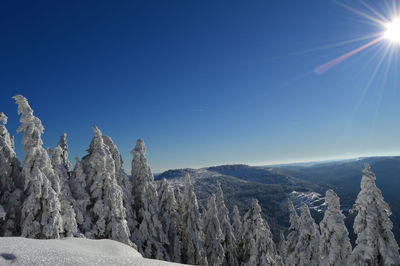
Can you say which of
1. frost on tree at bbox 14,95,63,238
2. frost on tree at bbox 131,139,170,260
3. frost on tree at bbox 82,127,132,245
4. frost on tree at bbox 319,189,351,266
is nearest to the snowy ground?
frost on tree at bbox 14,95,63,238

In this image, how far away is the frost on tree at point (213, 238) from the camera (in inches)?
1129

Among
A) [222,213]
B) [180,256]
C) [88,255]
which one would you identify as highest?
[88,255]

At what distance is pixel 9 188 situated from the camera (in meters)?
16.2

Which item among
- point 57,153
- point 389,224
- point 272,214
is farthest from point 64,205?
point 272,214

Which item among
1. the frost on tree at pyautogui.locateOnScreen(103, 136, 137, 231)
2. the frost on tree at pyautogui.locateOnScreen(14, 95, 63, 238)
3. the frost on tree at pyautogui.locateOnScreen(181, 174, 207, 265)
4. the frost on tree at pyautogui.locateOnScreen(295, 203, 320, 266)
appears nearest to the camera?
the frost on tree at pyautogui.locateOnScreen(14, 95, 63, 238)

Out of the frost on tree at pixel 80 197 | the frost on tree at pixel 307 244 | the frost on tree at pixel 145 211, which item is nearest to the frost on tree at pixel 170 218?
the frost on tree at pixel 145 211

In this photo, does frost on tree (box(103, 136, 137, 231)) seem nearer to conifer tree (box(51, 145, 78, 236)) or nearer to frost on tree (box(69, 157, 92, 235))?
frost on tree (box(69, 157, 92, 235))

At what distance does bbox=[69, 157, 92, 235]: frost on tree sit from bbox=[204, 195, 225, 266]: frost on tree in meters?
15.2

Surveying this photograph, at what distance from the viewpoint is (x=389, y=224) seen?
12.7 metres

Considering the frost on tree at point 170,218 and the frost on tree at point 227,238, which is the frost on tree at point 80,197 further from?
the frost on tree at point 227,238

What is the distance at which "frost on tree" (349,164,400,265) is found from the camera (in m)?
12.4

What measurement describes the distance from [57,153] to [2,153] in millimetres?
4126

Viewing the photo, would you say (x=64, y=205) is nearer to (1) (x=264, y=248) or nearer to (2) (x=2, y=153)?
(2) (x=2, y=153)

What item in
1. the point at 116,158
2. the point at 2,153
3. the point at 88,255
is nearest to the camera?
the point at 88,255
